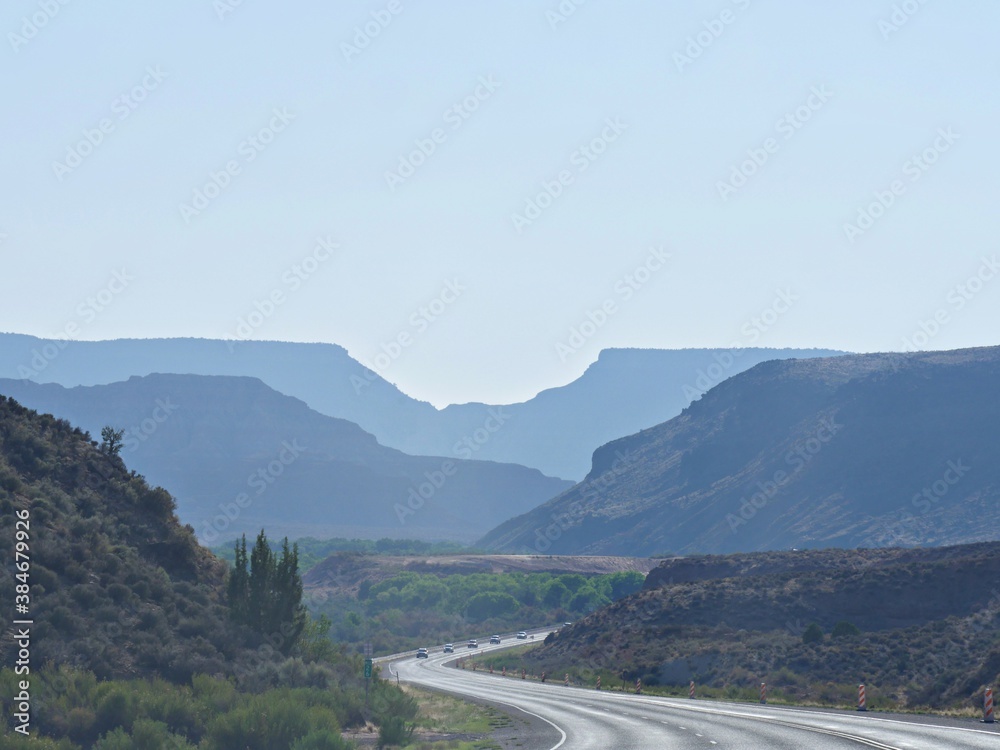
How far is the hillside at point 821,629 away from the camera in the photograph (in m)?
49.1

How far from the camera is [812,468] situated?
150 metres

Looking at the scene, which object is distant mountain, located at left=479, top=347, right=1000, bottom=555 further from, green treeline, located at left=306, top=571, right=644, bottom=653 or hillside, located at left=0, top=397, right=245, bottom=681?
hillside, located at left=0, top=397, right=245, bottom=681

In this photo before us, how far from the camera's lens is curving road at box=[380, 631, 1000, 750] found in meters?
24.6

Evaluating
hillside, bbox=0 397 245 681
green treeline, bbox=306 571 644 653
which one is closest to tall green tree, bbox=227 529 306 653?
hillside, bbox=0 397 245 681

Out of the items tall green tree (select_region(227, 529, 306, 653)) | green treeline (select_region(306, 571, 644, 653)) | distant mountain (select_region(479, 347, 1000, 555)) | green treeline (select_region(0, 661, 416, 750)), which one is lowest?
green treeline (select_region(306, 571, 644, 653))

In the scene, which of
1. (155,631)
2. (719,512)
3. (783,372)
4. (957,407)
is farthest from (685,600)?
(783,372)

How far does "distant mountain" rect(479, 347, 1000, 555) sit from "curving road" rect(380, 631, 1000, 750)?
88982mm

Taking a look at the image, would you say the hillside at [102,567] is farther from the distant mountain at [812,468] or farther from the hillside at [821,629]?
the distant mountain at [812,468]

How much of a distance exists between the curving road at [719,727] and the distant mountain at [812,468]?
8898cm

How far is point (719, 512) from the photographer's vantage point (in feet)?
509

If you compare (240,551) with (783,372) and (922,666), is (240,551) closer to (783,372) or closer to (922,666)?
(922,666)

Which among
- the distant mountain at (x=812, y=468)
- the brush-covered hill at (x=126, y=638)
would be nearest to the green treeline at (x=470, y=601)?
the distant mountain at (x=812, y=468)

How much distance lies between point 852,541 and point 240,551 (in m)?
103

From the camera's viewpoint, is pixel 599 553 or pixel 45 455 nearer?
pixel 45 455
